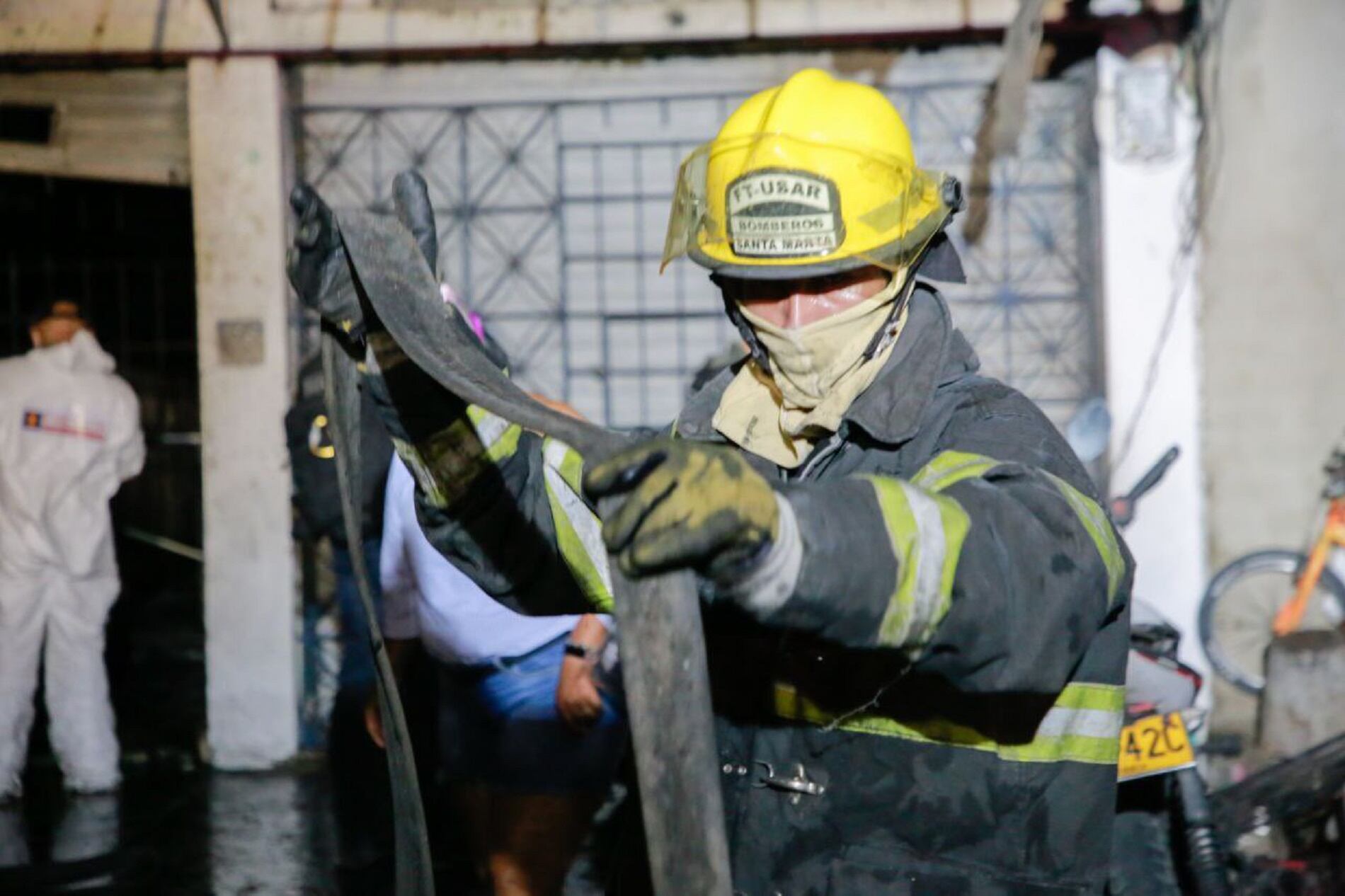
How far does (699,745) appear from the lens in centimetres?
144

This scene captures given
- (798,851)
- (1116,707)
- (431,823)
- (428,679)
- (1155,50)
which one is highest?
(1155,50)

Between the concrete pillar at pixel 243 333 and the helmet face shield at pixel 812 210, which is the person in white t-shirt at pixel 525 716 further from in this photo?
the concrete pillar at pixel 243 333

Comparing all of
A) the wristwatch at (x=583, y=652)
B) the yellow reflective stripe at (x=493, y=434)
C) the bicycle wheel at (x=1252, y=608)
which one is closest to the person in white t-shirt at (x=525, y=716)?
the wristwatch at (x=583, y=652)

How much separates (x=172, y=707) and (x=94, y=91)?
11.3 feet

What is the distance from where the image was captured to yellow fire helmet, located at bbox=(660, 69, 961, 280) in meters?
2.03

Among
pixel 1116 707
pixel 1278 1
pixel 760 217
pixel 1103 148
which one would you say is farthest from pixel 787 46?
pixel 1116 707

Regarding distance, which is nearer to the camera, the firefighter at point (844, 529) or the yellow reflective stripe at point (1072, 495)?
the firefighter at point (844, 529)

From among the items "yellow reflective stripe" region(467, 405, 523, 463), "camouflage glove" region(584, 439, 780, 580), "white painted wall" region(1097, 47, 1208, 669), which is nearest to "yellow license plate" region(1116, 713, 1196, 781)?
"yellow reflective stripe" region(467, 405, 523, 463)

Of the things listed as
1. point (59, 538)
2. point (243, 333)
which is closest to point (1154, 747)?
point (243, 333)

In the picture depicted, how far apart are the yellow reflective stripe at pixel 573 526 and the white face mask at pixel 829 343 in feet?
1.19

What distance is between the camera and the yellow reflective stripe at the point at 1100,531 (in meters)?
1.62

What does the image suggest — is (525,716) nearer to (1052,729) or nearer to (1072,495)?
(1052,729)

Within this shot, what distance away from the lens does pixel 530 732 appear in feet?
12.0

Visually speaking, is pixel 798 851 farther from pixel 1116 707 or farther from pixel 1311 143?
pixel 1311 143
